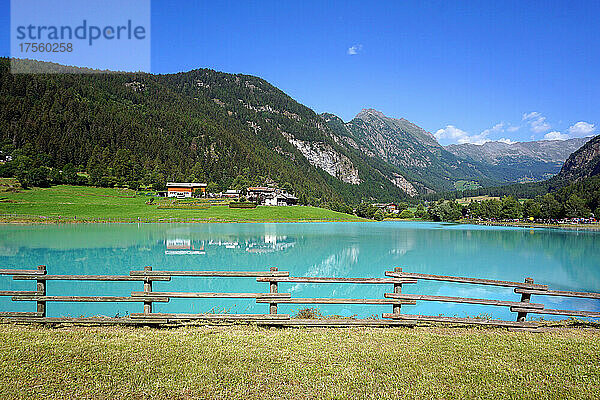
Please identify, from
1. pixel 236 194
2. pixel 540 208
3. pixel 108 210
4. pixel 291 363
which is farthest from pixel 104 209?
pixel 540 208

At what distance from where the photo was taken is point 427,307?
19.5m

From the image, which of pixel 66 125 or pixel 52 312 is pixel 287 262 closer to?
pixel 52 312

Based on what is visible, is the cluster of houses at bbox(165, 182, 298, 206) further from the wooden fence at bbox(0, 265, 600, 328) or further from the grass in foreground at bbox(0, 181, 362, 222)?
the wooden fence at bbox(0, 265, 600, 328)

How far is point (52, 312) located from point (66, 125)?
188416 millimetres

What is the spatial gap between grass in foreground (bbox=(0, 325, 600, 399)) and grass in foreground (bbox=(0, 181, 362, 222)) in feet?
254

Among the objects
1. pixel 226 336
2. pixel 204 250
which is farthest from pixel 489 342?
pixel 204 250

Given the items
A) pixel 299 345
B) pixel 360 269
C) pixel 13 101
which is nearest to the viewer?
pixel 299 345

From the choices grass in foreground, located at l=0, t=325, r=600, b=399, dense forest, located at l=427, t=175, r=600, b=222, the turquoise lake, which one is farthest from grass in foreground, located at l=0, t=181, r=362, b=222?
grass in foreground, located at l=0, t=325, r=600, b=399

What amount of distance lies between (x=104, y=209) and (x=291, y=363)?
306ft

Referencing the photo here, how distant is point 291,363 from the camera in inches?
309

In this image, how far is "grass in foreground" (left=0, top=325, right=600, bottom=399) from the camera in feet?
21.9

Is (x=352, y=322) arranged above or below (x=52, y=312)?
above

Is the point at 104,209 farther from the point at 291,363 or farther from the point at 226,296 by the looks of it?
the point at 291,363

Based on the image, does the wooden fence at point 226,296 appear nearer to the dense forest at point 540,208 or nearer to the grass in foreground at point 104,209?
the grass in foreground at point 104,209
